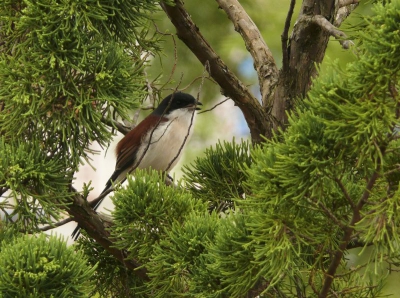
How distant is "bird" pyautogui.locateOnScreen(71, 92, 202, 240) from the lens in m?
4.11

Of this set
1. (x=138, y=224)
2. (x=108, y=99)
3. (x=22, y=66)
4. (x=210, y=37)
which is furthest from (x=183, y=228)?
(x=210, y=37)

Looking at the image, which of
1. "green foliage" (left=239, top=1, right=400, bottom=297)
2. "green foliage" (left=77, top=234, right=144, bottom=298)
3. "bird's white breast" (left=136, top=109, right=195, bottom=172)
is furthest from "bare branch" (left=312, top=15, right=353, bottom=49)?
"bird's white breast" (left=136, top=109, right=195, bottom=172)

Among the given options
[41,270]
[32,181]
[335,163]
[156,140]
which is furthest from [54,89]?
[156,140]

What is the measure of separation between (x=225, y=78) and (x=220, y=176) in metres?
0.40

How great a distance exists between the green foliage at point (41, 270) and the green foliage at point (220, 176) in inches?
37.4

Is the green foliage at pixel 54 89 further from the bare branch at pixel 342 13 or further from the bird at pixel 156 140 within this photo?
the bird at pixel 156 140

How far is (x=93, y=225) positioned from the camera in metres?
2.70

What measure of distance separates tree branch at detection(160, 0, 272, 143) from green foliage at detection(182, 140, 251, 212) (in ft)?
0.32

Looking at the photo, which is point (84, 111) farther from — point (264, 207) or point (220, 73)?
point (264, 207)

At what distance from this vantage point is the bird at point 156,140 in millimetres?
4105

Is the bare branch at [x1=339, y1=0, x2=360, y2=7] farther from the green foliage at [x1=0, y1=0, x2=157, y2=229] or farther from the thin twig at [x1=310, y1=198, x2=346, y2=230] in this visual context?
the thin twig at [x1=310, y1=198, x2=346, y2=230]

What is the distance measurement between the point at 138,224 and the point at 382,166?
98 centimetres

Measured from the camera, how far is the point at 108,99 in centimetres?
243

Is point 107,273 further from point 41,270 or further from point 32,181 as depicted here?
point 41,270
